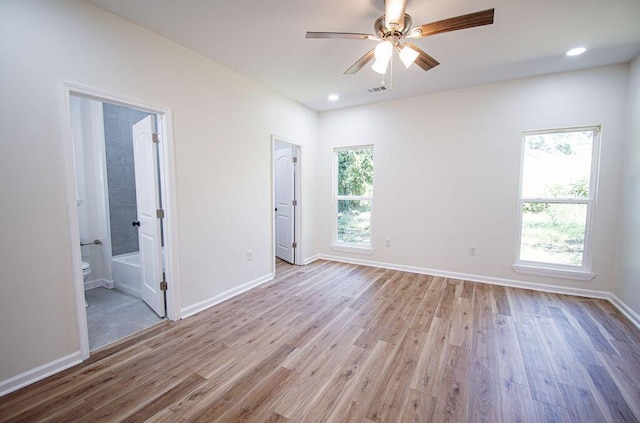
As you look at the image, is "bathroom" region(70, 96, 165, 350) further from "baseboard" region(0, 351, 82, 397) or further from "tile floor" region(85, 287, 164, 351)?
"baseboard" region(0, 351, 82, 397)

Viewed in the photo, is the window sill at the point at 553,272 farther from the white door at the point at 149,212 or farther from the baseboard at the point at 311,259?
the white door at the point at 149,212

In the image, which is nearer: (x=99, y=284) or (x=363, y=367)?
(x=363, y=367)

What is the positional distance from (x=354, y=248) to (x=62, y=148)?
12.9 ft

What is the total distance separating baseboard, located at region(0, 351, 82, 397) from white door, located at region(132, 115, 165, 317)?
0.77 m

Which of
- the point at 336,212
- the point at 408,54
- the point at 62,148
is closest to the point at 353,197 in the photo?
the point at 336,212

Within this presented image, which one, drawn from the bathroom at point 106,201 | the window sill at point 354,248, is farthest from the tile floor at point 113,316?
the window sill at point 354,248

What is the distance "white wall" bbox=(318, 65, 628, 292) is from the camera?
310 centimetres

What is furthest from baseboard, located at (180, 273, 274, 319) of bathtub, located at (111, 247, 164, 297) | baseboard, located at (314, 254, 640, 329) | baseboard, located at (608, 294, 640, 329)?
baseboard, located at (608, 294, 640, 329)

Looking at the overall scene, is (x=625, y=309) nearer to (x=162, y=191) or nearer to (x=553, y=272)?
(x=553, y=272)

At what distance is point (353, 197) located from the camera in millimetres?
4754

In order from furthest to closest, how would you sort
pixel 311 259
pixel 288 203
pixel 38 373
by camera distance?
pixel 311 259
pixel 288 203
pixel 38 373

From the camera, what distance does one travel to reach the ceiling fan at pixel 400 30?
1675 mm

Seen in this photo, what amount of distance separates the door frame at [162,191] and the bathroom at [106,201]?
2.57ft

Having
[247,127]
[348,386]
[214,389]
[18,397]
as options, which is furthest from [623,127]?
[18,397]
